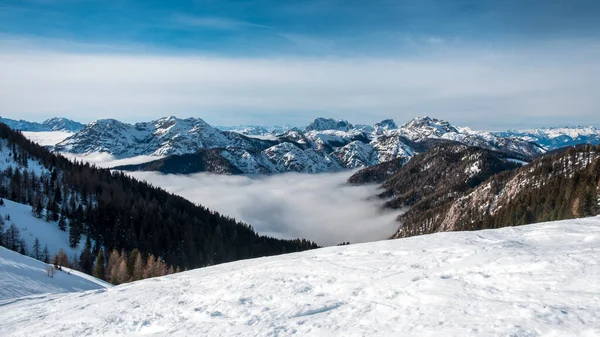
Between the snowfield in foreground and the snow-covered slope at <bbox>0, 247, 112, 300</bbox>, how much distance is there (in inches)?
208

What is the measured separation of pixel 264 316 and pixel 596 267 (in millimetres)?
14077

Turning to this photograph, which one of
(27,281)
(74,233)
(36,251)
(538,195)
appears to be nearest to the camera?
(27,281)

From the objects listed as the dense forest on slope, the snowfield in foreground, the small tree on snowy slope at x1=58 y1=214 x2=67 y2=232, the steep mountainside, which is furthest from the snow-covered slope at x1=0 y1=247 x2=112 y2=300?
the small tree on snowy slope at x1=58 y1=214 x2=67 y2=232

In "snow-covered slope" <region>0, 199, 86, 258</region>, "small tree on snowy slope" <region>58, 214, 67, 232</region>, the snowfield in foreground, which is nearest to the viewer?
the snowfield in foreground

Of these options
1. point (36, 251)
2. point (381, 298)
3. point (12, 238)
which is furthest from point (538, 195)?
point (12, 238)

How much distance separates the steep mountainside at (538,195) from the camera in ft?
319

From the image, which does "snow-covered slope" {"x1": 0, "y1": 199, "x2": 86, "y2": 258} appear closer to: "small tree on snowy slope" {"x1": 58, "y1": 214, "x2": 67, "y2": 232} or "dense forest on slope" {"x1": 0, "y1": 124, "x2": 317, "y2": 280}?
"small tree on snowy slope" {"x1": 58, "y1": 214, "x2": 67, "y2": 232}

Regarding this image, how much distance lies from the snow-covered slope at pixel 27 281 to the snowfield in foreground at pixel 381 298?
530 cm

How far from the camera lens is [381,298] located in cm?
1502

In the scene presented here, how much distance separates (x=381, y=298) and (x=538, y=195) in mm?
133590

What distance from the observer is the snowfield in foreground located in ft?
40.1

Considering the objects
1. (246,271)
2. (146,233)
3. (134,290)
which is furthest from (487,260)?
(146,233)

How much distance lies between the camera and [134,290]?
2283cm

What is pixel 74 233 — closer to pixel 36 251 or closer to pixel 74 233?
pixel 74 233
